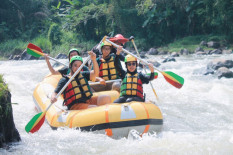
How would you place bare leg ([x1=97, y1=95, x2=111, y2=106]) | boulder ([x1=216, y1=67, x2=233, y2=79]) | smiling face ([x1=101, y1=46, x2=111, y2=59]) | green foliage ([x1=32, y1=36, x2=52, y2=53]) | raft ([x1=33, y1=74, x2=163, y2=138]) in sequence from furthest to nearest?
green foliage ([x1=32, y1=36, x2=52, y2=53]), boulder ([x1=216, y1=67, x2=233, y2=79]), smiling face ([x1=101, y1=46, x2=111, y2=59]), bare leg ([x1=97, y1=95, x2=111, y2=106]), raft ([x1=33, y1=74, x2=163, y2=138])

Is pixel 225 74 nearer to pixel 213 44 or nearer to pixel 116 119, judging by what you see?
pixel 116 119

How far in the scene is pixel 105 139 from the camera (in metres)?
3.58

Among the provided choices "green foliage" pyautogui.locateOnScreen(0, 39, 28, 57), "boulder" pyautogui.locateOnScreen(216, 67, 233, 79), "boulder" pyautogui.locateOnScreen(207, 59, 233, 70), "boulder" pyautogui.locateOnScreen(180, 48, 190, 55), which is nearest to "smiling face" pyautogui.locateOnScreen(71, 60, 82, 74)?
"boulder" pyautogui.locateOnScreen(216, 67, 233, 79)

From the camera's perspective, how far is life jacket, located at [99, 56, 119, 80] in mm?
5117

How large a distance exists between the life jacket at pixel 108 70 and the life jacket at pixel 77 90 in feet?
3.40

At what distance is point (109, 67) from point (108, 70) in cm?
5

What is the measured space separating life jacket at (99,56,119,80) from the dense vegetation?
10410 millimetres

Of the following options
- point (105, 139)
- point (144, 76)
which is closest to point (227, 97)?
point (144, 76)

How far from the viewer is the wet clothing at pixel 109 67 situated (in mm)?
5117

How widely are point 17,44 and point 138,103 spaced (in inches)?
730

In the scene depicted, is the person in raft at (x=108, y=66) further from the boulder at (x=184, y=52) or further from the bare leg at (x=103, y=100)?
the boulder at (x=184, y=52)

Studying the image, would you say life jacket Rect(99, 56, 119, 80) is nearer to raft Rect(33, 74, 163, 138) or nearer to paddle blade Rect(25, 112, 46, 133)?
raft Rect(33, 74, 163, 138)

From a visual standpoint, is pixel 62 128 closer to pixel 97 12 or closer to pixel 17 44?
pixel 97 12

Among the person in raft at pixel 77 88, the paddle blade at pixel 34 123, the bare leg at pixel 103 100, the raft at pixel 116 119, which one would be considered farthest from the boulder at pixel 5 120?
the bare leg at pixel 103 100
